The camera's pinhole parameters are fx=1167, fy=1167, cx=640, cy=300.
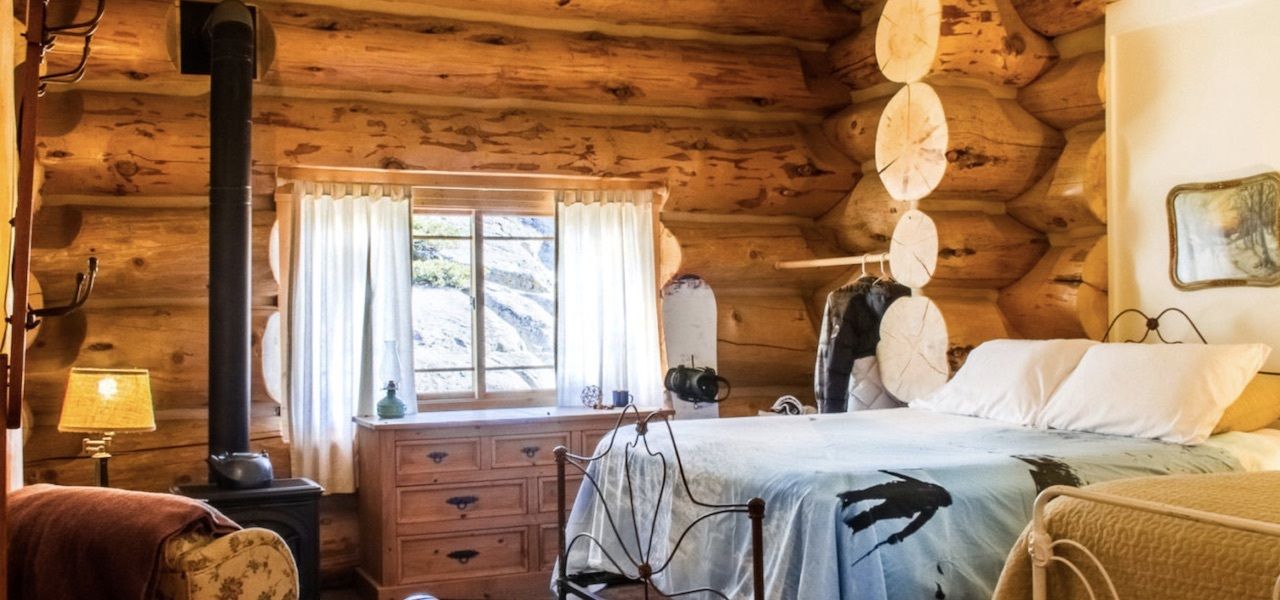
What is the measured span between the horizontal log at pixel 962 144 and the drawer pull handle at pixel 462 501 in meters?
2.45

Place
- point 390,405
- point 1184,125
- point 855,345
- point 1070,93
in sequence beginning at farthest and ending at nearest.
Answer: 1. point 855,345
2. point 390,405
3. point 1070,93
4. point 1184,125

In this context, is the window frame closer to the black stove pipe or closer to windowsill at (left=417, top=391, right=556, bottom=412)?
windowsill at (left=417, top=391, right=556, bottom=412)

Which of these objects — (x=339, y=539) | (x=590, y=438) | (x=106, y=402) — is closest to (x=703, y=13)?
(x=590, y=438)

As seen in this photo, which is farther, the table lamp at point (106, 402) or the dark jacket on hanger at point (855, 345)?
the dark jacket on hanger at point (855, 345)

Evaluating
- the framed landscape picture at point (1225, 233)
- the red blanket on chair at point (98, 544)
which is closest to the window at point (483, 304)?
the framed landscape picture at point (1225, 233)

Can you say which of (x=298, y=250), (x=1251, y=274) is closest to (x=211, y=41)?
(x=298, y=250)

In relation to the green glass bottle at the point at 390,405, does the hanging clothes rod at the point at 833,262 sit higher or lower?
higher

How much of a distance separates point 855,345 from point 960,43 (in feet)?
4.87

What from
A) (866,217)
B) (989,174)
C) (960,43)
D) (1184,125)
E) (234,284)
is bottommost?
(234,284)

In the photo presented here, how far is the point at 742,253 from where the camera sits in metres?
6.34

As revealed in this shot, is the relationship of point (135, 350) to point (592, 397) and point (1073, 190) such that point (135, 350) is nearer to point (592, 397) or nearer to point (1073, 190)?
point (592, 397)

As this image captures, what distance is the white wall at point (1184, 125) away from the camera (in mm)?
4438

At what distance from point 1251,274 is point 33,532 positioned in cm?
416

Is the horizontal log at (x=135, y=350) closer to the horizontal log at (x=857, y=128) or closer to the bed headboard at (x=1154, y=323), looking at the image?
the horizontal log at (x=857, y=128)
